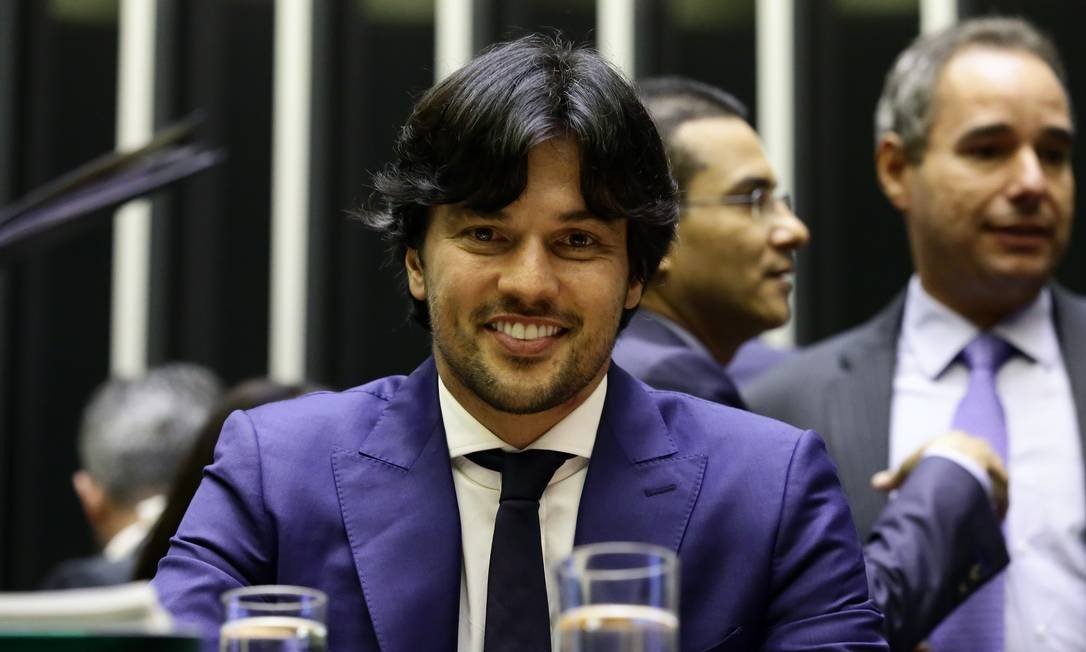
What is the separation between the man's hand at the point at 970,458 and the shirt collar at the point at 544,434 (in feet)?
2.40

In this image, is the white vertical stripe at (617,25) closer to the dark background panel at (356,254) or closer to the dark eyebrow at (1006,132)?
the dark background panel at (356,254)

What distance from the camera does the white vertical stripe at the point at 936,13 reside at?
216 inches

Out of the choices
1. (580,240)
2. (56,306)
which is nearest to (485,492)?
(580,240)

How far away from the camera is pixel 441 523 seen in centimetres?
181

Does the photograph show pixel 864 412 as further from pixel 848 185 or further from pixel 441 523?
pixel 848 185

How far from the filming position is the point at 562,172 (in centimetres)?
184

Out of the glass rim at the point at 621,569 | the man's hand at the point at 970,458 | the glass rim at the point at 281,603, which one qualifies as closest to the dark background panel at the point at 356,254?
the man's hand at the point at 970,458

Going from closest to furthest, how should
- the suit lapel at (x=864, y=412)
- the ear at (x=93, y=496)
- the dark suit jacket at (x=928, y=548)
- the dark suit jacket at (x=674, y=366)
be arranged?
the dark suit jacket at (x=928, y=548), the dark suit jacket at (x=674, y=366), the suit lapel at (x=864, y=412), the ear at (x=93, y=496)

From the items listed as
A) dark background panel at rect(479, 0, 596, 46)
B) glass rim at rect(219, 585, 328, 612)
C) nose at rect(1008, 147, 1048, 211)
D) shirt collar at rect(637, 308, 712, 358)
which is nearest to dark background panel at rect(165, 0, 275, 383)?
dark background panel at rect(479, 0, 596, 46)

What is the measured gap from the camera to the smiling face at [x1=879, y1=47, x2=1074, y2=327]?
295 centimetres

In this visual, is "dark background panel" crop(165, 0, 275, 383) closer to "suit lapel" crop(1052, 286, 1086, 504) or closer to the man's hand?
"suit lapel" crop(1052, 286, 1086, 504)

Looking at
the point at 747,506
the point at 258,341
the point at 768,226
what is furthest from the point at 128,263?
the point at 747,506

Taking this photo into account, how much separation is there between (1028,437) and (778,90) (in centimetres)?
294

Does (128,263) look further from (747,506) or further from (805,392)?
(747,506)
